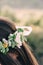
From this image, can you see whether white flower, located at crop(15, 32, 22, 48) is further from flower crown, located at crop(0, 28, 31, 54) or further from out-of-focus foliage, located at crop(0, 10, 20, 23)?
out-of-focus foliage, located at crop(0, 10, 20, 23)

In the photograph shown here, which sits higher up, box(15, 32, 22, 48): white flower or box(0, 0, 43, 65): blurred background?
box(0, 0, 43, 65): blurred background

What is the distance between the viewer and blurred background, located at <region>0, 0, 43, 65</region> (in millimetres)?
1020

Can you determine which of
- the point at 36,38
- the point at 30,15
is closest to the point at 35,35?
the point at 36,38

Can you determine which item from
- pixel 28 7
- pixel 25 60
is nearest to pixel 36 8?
pixel 28 7

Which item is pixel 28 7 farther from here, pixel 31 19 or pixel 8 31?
pixel 8 31

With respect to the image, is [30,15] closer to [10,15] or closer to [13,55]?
[10,15]

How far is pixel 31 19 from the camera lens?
1032mm

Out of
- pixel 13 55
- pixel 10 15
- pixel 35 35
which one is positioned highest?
pixel 10 15

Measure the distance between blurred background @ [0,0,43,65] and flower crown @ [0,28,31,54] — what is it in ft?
0.19

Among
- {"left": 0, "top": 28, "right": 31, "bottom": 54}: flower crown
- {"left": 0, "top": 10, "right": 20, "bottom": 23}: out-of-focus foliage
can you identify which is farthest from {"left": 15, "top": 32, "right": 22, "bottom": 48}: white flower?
{"left": 0, "top": 10, "right": 20, "bottom": 23}: out-of-focus foliage

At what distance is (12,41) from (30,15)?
216 mm

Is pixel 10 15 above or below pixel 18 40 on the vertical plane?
above

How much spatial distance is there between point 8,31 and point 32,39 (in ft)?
0.55

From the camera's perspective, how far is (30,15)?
1.04 metres
